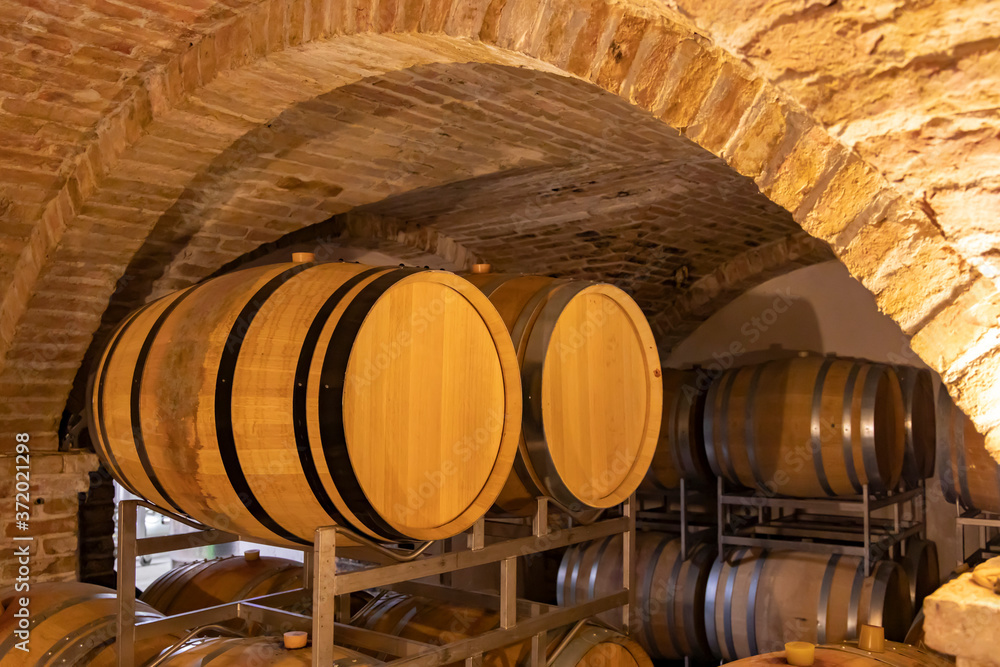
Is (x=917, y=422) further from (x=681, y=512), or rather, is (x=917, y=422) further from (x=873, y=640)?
(x=873, y=640)

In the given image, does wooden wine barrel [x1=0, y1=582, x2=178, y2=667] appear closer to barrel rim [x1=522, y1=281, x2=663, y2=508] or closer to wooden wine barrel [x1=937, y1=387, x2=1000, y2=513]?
barrel rim [x1=522, y1=281, x2=663, y2=508]

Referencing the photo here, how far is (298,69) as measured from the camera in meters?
2.77

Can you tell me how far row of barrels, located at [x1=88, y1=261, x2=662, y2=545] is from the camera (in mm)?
1876

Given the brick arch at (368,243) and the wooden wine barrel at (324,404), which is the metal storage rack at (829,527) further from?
the wooden wine barrel at (324,404)

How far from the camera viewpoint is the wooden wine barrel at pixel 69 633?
Result: 2.57 meters

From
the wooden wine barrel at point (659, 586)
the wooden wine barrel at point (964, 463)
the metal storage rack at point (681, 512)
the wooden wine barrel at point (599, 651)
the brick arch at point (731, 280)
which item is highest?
the brick arch at point (731, 280)

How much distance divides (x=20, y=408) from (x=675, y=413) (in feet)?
11.4

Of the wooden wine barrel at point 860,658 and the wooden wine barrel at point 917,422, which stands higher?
the wooden wine barrel at point 917,422

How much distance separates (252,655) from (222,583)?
1.07m

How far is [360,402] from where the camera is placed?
6.19ft

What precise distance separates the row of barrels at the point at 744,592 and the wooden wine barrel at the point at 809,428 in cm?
40

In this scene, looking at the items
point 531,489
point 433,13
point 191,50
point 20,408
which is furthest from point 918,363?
point 20,408

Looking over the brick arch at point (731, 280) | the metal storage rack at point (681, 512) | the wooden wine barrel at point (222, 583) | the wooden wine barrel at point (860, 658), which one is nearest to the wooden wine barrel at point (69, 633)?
the wooden wine barrel at point (222, 583)

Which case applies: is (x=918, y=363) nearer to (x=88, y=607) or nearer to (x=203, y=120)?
(x=203, y=120)
